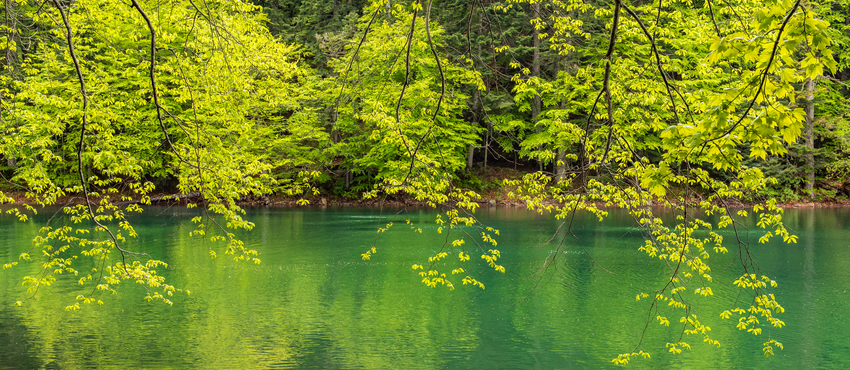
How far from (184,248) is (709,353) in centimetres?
1411

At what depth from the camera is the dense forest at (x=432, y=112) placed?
2977 mm

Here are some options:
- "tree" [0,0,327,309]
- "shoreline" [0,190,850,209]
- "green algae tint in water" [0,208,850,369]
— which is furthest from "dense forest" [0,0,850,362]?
"green algae tint in water" [0,208,850,369]

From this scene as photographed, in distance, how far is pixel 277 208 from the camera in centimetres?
2844

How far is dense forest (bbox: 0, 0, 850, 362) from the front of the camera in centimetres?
298

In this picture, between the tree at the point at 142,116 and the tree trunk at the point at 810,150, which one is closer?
the tree at the point at 142,116

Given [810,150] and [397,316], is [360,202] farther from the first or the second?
[810,150]

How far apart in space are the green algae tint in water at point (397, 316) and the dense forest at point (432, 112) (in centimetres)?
87

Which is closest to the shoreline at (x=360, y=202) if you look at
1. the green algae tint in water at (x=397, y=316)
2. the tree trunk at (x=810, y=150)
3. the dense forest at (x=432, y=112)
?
the dense forest at (x=432, y=112)

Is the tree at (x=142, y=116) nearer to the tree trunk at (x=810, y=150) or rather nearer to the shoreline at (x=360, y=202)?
the shoreline at (x=360, y=202)

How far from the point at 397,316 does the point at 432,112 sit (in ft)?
16.0

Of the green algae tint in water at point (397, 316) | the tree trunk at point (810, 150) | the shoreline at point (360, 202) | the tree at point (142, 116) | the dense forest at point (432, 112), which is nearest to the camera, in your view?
the dense forest at point (432, 112)

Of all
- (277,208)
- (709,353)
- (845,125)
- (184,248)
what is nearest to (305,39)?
(277,208)

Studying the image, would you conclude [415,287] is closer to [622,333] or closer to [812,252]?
[622,333]

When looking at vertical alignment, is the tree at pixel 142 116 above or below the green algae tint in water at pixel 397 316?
above
